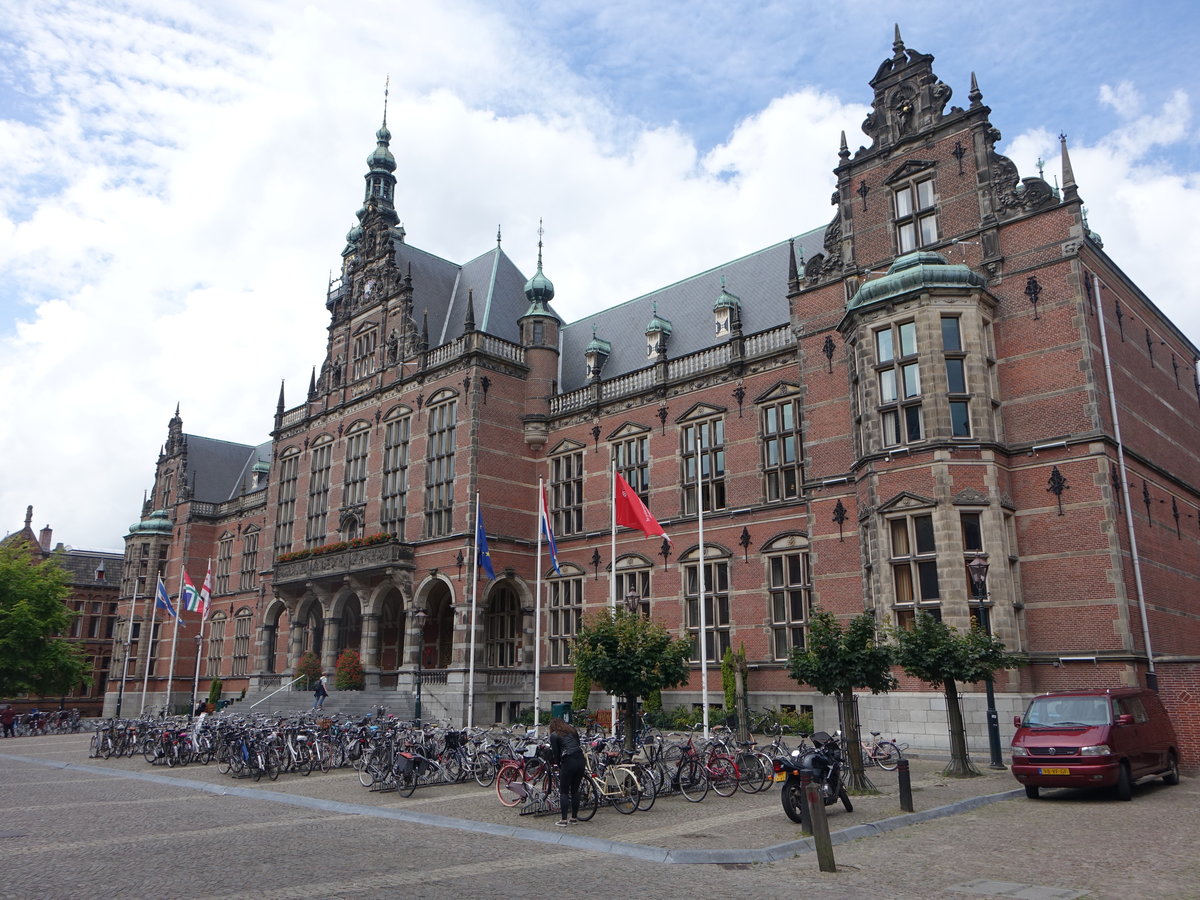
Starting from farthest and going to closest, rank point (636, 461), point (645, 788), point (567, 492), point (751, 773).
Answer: point (567, 492) < point (636, 461) < point (751, 773) < point (645, 788)

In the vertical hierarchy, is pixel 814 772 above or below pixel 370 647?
below

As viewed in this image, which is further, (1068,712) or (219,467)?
(219,467)

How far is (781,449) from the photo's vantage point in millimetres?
28484

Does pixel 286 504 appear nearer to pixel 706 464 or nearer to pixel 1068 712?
pixel 706 464

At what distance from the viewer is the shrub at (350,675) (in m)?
34.0

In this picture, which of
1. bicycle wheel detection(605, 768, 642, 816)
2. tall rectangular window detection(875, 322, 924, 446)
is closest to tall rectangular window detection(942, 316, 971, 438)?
tall rectangular window detection(875, 322, 924, 446)

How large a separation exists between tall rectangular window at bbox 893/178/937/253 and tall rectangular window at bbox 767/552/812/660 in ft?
31.7

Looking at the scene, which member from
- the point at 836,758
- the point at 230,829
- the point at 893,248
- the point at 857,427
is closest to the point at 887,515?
the point at 857,427

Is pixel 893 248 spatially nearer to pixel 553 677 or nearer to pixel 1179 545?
pixel 1179 545

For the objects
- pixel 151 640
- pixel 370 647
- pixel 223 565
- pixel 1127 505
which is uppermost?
pixel 223 565

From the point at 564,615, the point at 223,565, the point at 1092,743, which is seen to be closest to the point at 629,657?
the point at 1092,743

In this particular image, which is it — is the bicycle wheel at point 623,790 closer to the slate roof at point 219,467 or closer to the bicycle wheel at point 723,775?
the bicycle wheel at point 723,775

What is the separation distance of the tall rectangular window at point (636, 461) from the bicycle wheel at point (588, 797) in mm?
18713

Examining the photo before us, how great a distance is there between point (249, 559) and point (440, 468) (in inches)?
868
